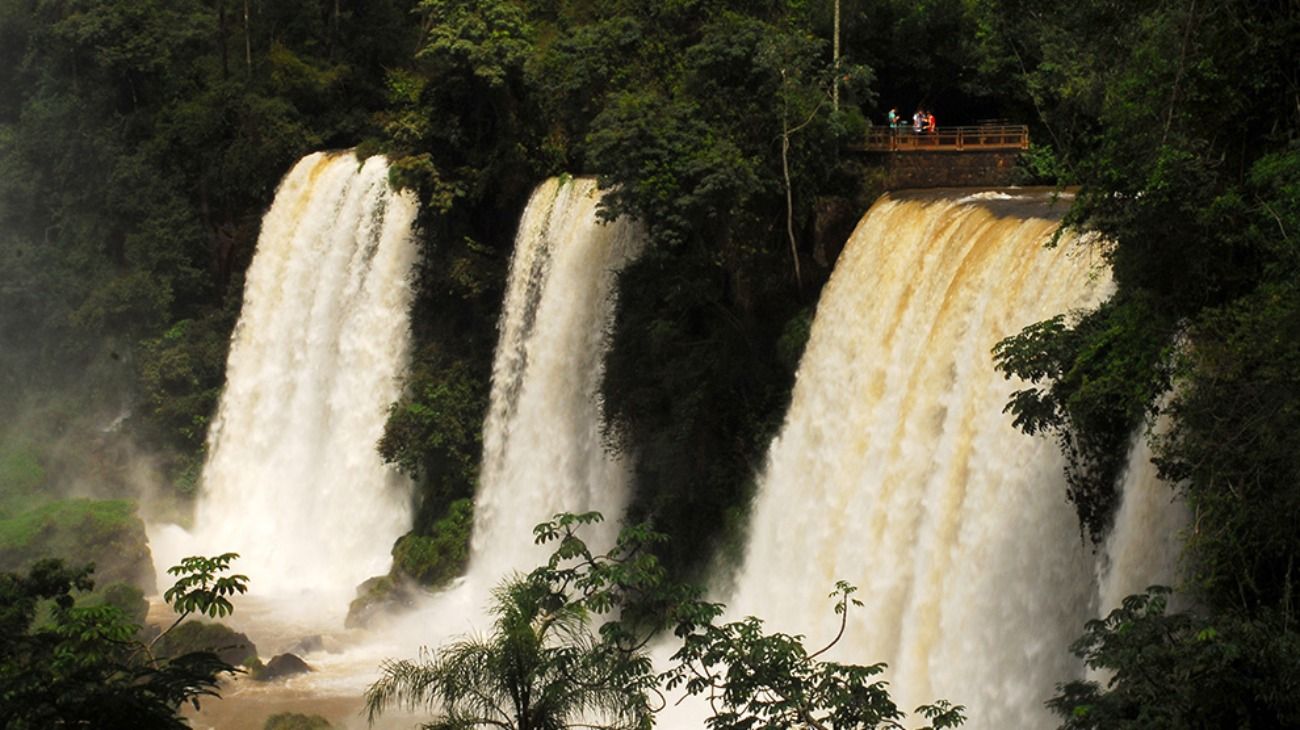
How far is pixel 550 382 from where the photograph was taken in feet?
84.8

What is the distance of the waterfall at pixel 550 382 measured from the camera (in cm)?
2498

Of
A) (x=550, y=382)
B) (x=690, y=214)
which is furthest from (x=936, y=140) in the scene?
(x=550, y=382)

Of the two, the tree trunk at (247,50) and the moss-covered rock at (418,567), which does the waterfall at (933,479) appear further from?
the tree trunk at (247,50)

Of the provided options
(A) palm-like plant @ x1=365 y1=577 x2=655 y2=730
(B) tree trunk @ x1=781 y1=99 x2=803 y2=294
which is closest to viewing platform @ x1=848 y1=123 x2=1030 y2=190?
(B) tree trunk @ x1=781 y1=99 x2=803 y2=294

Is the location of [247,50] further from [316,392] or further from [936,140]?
[936,140]

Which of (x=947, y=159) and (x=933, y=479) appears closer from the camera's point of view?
(x=933, y=479)

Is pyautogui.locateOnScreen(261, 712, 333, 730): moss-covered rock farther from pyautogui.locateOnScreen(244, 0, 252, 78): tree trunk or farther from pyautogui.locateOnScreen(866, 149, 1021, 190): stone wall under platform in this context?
pyautogui.locateOnScreen(244, 0, 252, 78): tree trunk

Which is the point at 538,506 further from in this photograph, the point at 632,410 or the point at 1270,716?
Result: the point at 1270,716

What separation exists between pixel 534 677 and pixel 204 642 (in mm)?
12294

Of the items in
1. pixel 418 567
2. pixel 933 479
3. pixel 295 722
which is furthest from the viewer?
pixel 418 567

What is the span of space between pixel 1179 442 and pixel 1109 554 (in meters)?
1.56

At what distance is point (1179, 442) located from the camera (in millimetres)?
12945

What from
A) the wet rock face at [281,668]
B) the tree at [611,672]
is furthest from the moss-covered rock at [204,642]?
the tree at [611,672]

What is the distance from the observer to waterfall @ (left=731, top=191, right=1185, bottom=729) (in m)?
15.4
